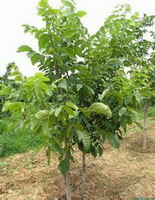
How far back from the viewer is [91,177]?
4180 millimetres

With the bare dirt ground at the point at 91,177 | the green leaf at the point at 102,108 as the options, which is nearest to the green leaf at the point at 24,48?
the green leaf at the point at 102,108

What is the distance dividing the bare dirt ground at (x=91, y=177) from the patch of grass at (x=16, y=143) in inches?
15.5

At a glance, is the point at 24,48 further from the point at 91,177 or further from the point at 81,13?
the point at 91,177

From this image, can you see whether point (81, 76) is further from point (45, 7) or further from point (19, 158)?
point (19, 158)

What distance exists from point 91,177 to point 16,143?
2.98 metres

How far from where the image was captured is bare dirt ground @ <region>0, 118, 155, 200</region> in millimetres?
3709

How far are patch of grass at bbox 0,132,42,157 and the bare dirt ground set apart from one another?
393 mm

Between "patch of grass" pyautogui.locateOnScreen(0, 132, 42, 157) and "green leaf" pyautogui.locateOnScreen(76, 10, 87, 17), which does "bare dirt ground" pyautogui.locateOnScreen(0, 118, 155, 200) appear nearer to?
"patch of grass" pyautogui.locateOnScreen(0, 132, 42, 157)

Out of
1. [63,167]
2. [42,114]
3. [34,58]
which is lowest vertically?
[63,167]

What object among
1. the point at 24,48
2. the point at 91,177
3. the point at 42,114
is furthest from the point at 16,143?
the point at 42,114

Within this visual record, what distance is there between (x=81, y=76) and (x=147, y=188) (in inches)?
85.2

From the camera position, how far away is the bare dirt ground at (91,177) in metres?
3.71

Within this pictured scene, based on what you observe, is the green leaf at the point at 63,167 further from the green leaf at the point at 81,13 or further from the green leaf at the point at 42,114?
the green leaf at the point at 81,13

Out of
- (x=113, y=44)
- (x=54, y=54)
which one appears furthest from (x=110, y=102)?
(x=54, y=54)
